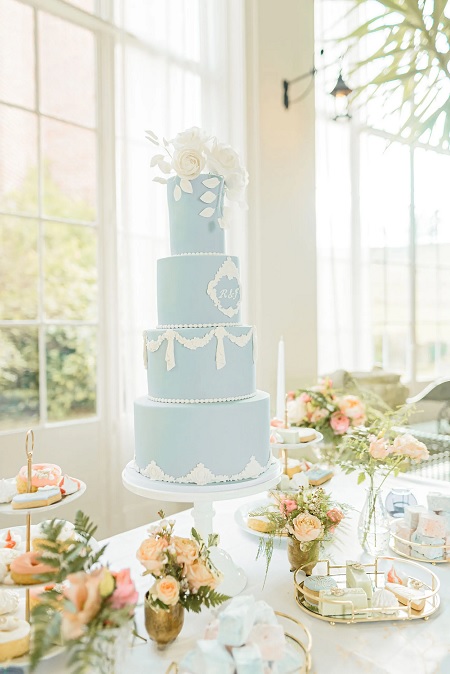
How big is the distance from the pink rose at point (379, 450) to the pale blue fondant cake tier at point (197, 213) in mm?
671

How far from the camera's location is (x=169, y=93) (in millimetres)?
2604

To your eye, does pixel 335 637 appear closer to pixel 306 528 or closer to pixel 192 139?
pixel 306 528

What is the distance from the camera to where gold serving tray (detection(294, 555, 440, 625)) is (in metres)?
1.12

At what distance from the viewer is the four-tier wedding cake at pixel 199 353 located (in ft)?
4.27

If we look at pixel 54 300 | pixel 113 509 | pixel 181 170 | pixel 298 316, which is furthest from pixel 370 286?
pixel 54 300

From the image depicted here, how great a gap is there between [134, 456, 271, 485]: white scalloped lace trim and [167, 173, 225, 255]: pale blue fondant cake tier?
21.8 inches

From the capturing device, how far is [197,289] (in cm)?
138

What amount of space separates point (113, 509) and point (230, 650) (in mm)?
1800

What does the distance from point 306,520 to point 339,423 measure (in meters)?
1.11

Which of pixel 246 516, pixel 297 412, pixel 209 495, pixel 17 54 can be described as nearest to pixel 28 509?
pixel 209 495

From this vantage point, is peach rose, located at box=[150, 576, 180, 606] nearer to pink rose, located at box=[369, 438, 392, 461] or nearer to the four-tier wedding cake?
the four-tier wedding cake

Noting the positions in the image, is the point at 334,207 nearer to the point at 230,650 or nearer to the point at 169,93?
the point at 169,93

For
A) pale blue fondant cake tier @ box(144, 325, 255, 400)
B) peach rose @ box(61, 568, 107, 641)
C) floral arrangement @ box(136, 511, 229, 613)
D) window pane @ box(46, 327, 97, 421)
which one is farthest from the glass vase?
window pane @ box(46, 327, 97, 421)

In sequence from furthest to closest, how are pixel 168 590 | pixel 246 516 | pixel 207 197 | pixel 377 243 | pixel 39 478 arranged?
1. pixel 377 243
2. pixel 246 516
3. pixel 207 197
4. pixel 39 478
5. pixel 168 590
